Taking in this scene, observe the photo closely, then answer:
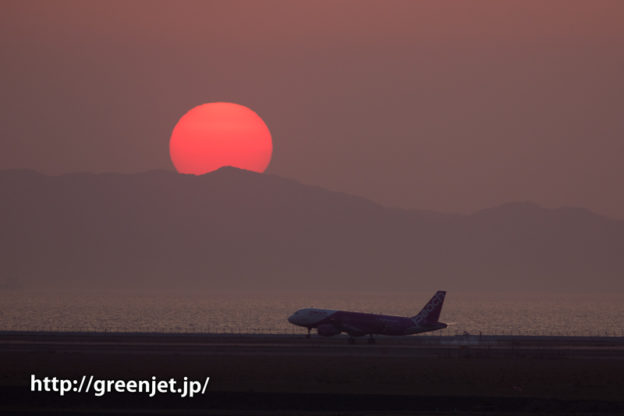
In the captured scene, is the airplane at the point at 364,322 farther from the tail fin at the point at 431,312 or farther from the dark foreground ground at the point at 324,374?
the dark foreground ground at the point at 324,374

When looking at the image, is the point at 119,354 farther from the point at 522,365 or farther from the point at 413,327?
the point at 413,327

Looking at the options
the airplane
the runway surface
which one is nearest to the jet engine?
the airplane

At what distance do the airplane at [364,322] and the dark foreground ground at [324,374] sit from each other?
639cm

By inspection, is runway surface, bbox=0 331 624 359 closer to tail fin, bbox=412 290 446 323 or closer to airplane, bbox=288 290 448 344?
airplane, bbox=288 290 448 344

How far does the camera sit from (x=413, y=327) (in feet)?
400

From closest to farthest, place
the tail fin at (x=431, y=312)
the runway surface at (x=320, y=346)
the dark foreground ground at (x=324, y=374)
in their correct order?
1. the dark foreground ground at (x=324, y=374)
2. the runway surface at (x=320, y=346)
3. the tail fin at (x=431, y=312)

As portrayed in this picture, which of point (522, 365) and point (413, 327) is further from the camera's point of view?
point (413, 327)

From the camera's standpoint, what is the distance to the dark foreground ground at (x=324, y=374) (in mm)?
61978

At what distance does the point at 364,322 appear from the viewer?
118 metres

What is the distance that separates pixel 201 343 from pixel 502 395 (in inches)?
1854

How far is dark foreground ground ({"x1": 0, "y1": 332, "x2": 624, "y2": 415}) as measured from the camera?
62.0 metres

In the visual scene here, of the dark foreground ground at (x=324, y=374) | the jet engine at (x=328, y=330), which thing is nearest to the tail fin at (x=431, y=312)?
the jet engine at (x=328, y=330)

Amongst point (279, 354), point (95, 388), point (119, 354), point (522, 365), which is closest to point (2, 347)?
point (119, 354)

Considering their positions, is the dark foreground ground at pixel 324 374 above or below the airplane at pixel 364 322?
below
